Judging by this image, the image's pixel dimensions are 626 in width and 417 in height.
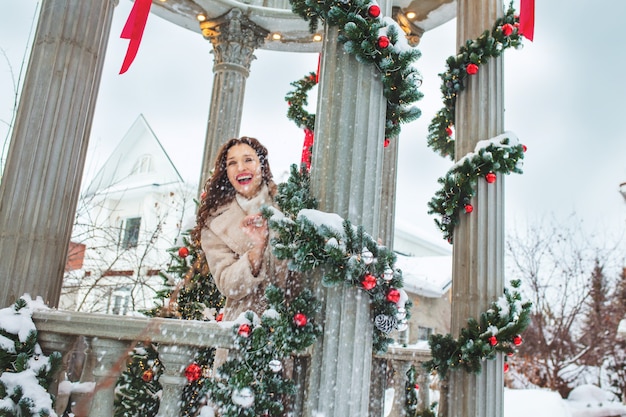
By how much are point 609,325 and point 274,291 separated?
16559 millimetres

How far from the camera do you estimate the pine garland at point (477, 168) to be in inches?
152

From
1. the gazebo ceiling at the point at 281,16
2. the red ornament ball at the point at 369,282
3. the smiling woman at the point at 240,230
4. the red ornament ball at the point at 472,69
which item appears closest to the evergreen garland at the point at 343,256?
the red ornament ball at the point at 369,282

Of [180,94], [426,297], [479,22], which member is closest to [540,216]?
[426,297]

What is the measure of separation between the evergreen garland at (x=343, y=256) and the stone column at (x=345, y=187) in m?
0.11

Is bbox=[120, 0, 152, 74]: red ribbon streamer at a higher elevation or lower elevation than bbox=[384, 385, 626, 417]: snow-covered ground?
higher

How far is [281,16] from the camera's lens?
7.84 m

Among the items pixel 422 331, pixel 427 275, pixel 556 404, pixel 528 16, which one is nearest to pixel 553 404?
pixel 556 404

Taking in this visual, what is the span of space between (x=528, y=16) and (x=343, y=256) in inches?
98.4

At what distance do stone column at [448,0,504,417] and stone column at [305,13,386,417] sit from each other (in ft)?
4.68

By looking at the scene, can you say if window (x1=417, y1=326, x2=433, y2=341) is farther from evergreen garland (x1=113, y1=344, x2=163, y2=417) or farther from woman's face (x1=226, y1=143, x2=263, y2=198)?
woman's face (x1=226, y1=143, x2=263, y2=198)

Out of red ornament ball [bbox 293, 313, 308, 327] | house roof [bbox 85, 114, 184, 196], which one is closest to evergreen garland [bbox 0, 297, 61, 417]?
red ornament ball [bbox 293, 313, 308, 327]

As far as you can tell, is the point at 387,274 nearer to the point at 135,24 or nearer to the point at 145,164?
the point at 135,24

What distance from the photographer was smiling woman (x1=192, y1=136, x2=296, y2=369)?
9.11 ft

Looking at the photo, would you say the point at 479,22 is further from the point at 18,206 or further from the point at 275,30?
the point at 275,30
